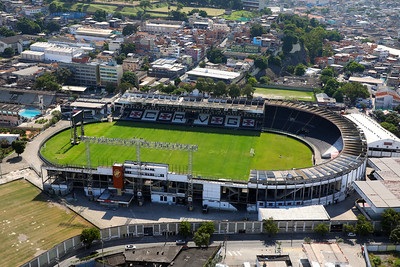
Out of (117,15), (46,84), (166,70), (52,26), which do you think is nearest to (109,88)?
(46,84)

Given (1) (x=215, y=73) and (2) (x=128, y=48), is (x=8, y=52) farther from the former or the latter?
(1) (x=215, y=73)

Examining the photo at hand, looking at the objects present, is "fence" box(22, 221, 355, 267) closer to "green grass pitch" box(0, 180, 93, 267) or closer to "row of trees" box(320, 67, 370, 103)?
"green grass pitch" box(0, 180, 93, 267)

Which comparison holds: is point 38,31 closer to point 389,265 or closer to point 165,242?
point 165,242

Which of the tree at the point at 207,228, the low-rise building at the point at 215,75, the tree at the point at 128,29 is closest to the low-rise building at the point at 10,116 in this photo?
the low-rise building at the point at 215,75

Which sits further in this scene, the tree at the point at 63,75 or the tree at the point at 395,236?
the tree at the point at 63,75

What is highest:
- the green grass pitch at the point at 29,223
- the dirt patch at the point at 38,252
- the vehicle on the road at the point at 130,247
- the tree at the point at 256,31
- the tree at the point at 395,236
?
the tree at the point at 256,31

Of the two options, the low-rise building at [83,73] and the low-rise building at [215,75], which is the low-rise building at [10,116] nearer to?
the low-rise building at [83,73]
